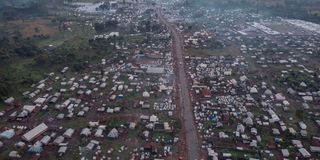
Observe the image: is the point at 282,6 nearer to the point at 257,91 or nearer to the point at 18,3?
the point at 257,91

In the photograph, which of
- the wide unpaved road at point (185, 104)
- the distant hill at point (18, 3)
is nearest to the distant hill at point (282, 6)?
the wide unpaved road at point (185, 104)

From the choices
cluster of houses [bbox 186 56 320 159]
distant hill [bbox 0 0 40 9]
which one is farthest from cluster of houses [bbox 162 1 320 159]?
distant hill [bbox 0 0 40 9]

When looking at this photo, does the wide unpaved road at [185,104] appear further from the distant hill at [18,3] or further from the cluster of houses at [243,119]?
the distant hill at [18,3]

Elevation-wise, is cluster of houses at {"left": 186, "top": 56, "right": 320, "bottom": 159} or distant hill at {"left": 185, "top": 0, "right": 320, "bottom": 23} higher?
distant hill at {"left": 185, "top": 0, "right": 320, "bottom": 23}

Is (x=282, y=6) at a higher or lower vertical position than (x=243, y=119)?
higher

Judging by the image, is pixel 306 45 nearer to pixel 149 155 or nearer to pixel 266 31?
pixel 266 31

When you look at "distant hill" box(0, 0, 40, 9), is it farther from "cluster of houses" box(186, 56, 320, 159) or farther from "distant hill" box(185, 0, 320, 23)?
"cluster of houses" box(186, 56, 320, 159)

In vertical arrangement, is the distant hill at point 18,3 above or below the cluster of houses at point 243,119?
above

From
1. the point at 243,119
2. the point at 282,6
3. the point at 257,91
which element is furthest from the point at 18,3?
the point at 243,119
